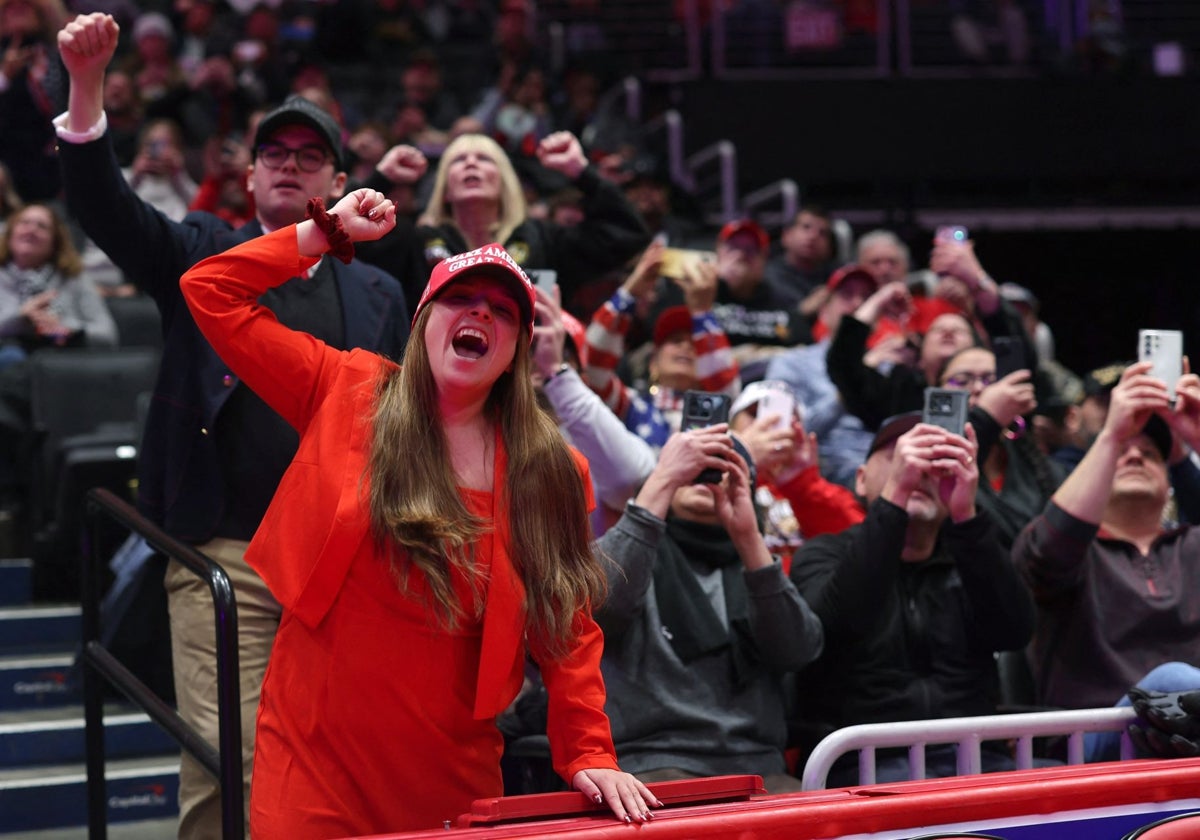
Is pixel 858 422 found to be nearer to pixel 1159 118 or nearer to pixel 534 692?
pixel 534 692

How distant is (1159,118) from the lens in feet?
36.9

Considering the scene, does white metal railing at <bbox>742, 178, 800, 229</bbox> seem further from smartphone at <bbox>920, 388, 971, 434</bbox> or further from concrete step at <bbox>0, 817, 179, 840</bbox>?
concrete step at <bbox>0, 817, 179, 840</bbox>

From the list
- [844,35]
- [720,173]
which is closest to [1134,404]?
[720,173]

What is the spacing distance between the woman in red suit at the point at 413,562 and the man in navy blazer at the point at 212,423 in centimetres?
64

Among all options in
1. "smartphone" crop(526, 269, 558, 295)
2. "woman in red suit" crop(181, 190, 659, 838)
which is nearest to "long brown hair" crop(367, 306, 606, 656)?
"woman in red suit" crop(181, 190, 659, 838)

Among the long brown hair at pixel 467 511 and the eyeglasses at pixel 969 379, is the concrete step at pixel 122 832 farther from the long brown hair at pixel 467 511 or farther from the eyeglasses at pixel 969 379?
the eyeglasses at pixel 969 379

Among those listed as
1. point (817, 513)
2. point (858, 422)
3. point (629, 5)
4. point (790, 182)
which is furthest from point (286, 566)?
point (629, 5)

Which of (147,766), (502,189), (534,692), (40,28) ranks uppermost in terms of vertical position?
(40,28)

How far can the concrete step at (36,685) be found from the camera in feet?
16.1

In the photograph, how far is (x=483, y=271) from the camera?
102 inches

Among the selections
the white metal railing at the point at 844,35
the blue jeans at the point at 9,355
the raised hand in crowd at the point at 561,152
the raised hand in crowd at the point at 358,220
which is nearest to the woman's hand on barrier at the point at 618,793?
the raised hand in crowd at the point at 358,220

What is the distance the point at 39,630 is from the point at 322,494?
306cm

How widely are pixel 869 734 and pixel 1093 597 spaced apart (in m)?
1.31

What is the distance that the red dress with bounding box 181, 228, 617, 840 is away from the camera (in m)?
2.50
